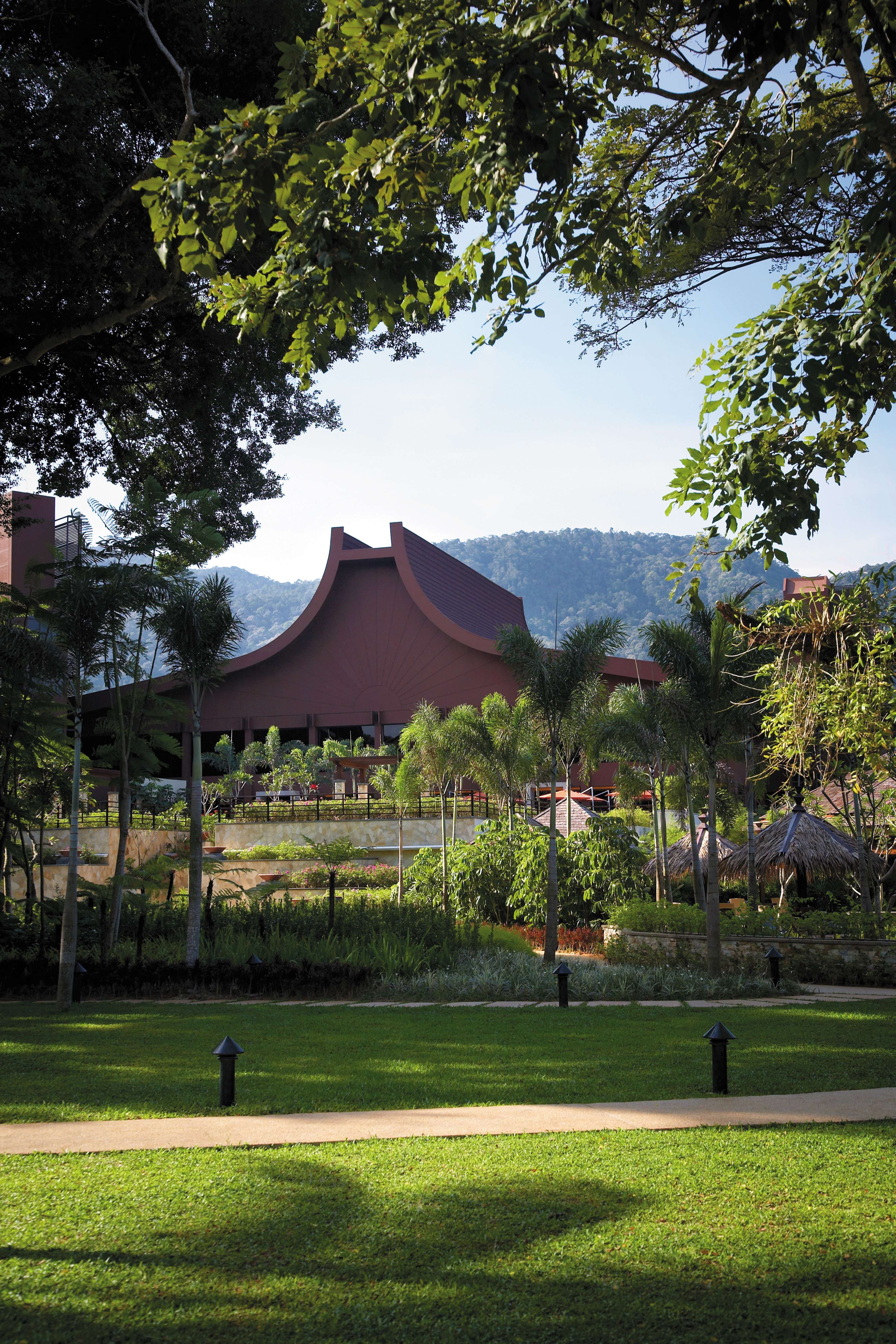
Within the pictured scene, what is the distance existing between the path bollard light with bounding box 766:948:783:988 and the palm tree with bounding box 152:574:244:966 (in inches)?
318

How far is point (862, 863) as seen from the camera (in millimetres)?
15516

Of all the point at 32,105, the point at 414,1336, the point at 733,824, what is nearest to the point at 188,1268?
the point at 414,1336

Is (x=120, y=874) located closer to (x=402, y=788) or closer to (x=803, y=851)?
(x=402, y=788)

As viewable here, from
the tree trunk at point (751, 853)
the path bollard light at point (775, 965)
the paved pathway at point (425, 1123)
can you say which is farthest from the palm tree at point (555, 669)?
the paved pathway at point (425, 1123)

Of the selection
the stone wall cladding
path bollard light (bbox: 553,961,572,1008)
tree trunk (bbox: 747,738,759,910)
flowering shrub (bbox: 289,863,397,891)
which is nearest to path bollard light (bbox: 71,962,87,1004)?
path bollard light (bbox: 553,961,572,1008)

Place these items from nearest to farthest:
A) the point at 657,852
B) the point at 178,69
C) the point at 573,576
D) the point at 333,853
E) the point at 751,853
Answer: the point at 178,69
the point at 751,853
the point at 657,852
the point at 333,853
the point at 573,576

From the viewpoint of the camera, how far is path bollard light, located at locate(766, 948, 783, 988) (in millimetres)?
12680

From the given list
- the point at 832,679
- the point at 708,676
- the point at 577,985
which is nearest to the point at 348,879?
the point at 577,985

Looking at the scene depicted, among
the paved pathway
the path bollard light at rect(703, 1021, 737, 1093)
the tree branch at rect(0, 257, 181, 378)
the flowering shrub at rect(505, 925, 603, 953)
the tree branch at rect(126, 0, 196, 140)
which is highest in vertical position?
the tree branch at rect(126, 0, 196, 140)

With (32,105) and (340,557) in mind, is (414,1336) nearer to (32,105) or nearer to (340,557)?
(32,105)

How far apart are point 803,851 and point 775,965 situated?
217 inches

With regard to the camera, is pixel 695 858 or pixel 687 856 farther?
pixel 687 856

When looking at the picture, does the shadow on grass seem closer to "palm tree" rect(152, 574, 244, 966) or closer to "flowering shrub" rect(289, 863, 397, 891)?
"palm tree" rect(152, 574, 244, 966)

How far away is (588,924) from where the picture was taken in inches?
765
